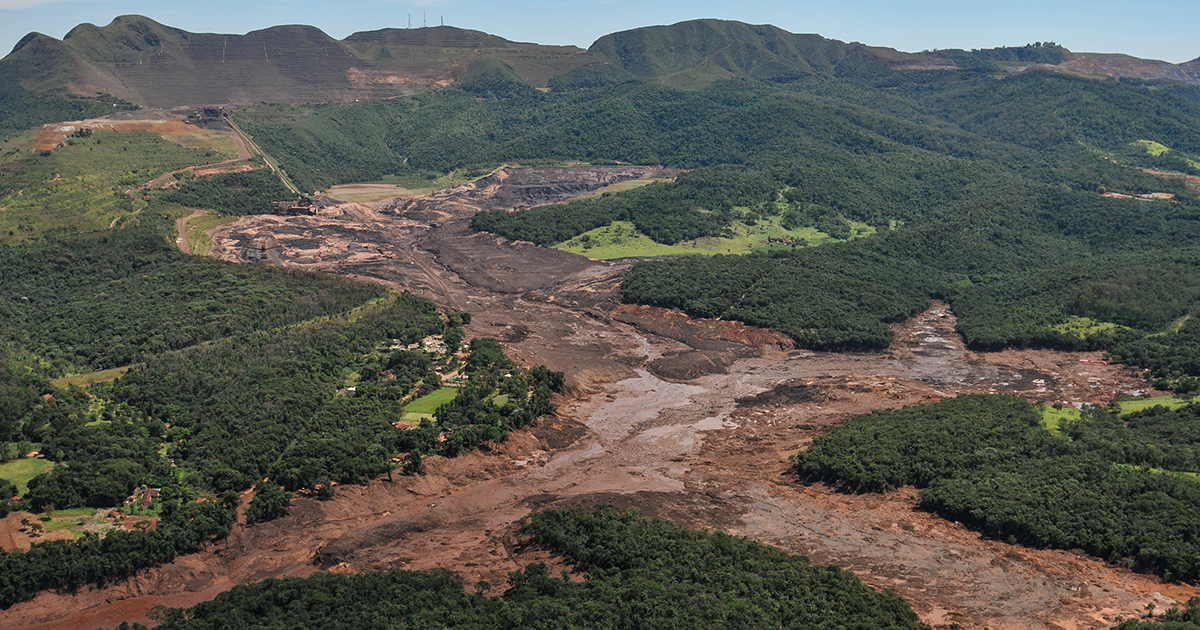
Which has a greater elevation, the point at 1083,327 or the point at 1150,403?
the point at 1083,327

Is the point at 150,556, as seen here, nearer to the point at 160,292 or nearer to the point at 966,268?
the point at 160,292

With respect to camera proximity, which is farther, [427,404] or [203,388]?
[427,404]

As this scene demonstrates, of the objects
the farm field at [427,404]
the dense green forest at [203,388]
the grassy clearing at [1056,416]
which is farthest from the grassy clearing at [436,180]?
the grassy clearing at [1056,416]

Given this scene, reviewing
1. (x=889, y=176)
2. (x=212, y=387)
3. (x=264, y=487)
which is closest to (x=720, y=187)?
(x=889, y=176)

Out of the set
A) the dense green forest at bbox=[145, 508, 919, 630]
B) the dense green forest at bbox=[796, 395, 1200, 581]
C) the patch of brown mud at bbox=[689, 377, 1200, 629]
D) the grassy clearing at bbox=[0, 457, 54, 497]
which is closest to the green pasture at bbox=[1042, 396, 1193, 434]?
the dense green forest at bbox=[796, 395, 1200, 581]

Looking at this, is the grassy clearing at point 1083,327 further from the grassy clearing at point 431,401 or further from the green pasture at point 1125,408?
the grassy clearing at point 431,401

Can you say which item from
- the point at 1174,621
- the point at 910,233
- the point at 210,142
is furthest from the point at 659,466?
the point at 210,142

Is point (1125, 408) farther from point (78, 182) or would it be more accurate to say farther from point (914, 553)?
point (78, 182)
